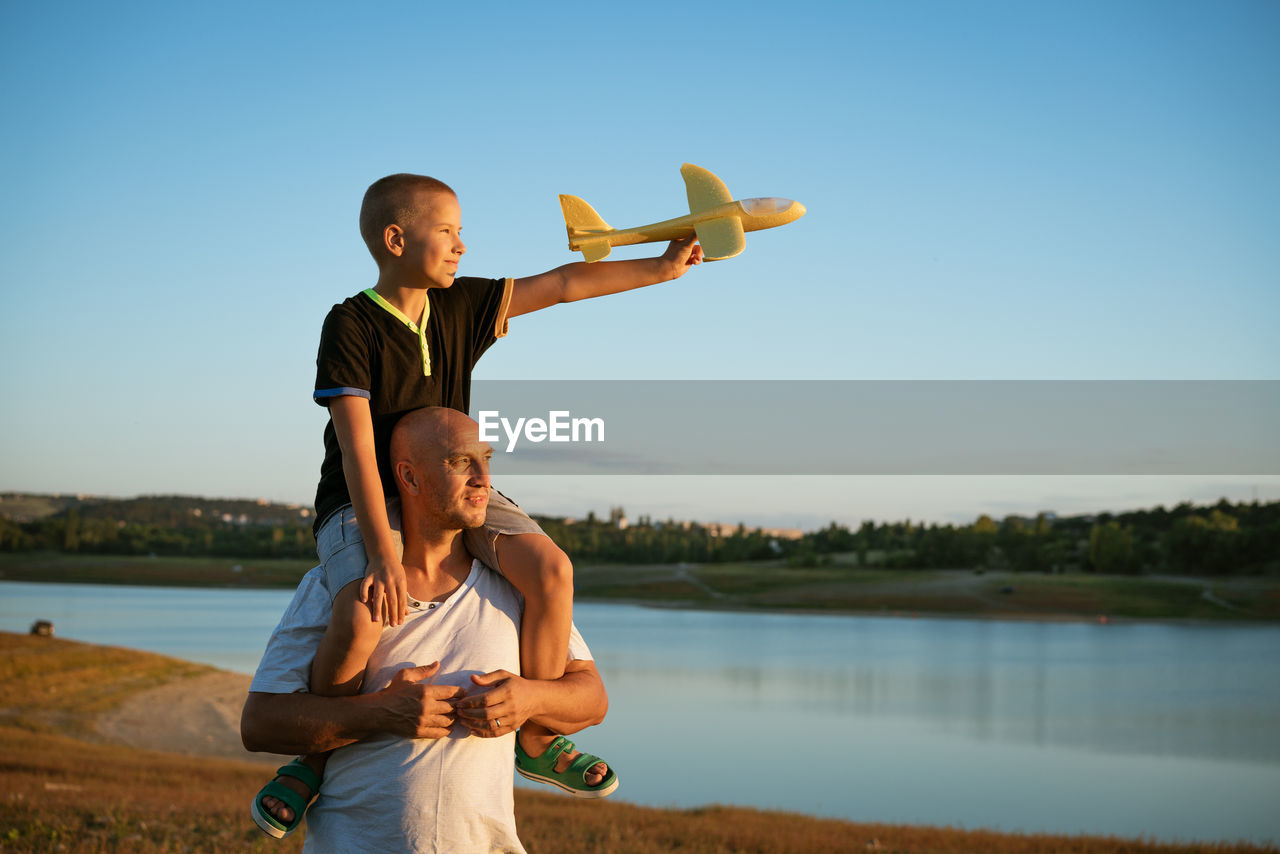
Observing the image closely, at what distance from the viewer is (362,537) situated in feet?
9.18

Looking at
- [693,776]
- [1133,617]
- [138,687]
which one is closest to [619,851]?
[693,776]

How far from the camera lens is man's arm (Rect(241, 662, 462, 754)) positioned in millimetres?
2652

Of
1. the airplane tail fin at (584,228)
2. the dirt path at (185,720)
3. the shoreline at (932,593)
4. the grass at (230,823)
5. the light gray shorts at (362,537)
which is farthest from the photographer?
the shoreline at (932,593)

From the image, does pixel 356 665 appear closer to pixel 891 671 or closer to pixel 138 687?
pixel 138 687

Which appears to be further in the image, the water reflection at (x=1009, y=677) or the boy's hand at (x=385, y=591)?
the water reflection at (x=1009, y=677)

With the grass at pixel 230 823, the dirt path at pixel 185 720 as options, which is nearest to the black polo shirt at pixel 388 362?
the grass at pixel 230 823

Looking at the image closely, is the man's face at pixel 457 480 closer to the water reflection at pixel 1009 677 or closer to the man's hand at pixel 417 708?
the man's hand at pixel 417 708

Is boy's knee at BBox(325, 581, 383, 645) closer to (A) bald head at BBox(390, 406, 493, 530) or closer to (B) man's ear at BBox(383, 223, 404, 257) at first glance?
(A) bald head at BBox(390, 406, 493, 530)

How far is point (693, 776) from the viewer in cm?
2469

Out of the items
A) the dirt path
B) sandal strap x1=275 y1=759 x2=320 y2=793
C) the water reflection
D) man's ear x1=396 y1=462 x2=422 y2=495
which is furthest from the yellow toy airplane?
the water reflection

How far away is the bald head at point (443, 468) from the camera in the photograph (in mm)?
2799

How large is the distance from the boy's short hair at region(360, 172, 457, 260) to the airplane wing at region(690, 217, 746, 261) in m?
0.82

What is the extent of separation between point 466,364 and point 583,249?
538 millimetres

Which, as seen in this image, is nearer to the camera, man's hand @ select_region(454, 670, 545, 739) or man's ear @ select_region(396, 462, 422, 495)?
man's hand @ select_region(454, 670, 545, 739)
